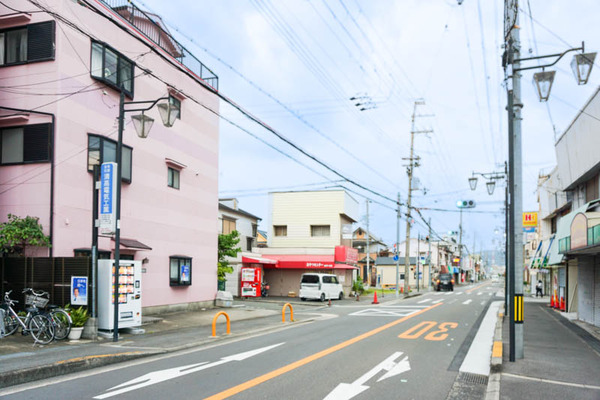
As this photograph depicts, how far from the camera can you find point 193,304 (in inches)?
902

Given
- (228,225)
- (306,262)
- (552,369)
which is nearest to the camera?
(552,369)

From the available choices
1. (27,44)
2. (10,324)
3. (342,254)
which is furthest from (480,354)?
(342,254)

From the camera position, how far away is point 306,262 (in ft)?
128

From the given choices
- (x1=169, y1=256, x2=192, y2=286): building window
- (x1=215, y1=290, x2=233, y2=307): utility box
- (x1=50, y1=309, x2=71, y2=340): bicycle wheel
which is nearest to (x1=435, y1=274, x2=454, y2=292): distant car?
(x1=215, y1=290, x2=233, y2=307): utility box

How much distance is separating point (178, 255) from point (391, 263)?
189 ft

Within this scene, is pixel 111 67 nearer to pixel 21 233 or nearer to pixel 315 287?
pixel 21 233

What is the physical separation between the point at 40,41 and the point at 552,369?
56.2 feet

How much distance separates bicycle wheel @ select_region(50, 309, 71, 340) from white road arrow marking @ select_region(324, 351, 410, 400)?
8.19 meters

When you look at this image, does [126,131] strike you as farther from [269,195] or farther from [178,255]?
[269,195]

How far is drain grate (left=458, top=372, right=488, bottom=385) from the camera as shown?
9172 millimetres

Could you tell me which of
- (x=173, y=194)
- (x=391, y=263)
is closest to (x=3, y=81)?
(x=173, y=194)

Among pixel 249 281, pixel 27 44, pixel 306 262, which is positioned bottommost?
pixel 249 281

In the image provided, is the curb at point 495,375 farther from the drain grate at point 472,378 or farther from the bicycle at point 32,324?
the bicycle at point 32,324

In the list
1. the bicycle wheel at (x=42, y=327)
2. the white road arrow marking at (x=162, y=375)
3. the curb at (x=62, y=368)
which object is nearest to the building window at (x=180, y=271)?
the bicycle wheel at (x=42, y=327)
